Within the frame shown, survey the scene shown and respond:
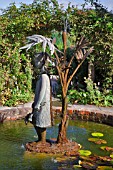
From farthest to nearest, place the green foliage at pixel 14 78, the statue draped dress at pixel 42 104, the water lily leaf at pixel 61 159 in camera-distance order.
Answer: the green foliage at pixel 14 78, the statue draped dress at pixel 42 104, the water lily leaf at pixel 61 159

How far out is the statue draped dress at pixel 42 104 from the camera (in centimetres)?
562

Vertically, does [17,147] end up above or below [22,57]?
below

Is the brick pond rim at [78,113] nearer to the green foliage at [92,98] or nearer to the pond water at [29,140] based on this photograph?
the pond water at [29,140]

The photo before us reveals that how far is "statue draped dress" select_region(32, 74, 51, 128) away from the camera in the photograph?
18.4 feet

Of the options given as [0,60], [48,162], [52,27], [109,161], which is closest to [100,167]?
[109,161]

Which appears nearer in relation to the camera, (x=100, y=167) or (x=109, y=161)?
(x=100, y=167)

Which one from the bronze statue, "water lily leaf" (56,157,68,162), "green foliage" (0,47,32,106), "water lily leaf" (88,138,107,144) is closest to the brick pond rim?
"green foliage" (0,47,32,106)

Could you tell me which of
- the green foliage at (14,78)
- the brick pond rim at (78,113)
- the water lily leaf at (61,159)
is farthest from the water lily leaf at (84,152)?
the green foliage at (14,78)

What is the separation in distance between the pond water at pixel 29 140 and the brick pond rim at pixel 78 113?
204 millimetres

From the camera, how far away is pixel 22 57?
10.6 meters

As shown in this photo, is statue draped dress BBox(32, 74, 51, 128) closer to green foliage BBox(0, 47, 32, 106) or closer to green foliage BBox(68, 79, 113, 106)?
green foliage BBox(0, 47, 32, 106)

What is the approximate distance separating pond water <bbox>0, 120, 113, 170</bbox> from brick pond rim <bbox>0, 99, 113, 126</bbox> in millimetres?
204

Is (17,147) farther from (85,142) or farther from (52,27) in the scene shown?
(52,27)

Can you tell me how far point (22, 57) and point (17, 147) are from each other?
16.2 ft
